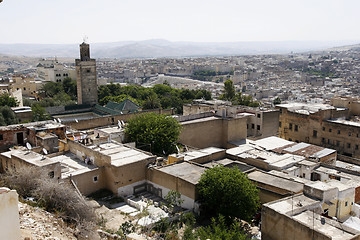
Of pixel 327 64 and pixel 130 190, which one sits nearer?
pixel 130 190

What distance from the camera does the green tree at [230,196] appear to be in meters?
14.3

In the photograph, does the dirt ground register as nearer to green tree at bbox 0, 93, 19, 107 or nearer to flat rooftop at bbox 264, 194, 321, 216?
flat rooftop at bbox 264, 194, 321, 216

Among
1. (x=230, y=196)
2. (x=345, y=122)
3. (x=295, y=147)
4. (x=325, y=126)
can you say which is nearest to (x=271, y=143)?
(x=295, y=147)

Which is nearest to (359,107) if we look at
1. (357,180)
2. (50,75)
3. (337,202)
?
(357,180)

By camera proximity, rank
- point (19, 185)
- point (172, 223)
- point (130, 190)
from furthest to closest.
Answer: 1. point (130, 190)
2. point (172, 223)
3. point (19, 185)

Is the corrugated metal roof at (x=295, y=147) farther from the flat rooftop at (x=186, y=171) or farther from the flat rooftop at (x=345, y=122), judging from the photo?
the flat rooftop at (x=186, y=171)

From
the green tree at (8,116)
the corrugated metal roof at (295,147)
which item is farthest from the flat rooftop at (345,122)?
the green tree at (8,116)

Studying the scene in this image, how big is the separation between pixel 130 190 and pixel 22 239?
874cm

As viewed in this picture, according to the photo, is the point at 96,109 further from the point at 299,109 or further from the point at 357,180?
the point at 357,180

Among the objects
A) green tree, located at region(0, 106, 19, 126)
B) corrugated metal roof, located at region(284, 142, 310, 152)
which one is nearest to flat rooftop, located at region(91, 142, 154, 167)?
corrugated metal roof, located at region(284, 142, 310, 152)

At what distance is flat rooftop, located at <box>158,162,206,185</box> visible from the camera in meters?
15.8

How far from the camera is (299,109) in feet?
→ 108

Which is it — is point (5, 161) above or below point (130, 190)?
above

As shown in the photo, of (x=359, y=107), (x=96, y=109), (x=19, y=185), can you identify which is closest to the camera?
(x=19, y=185)
